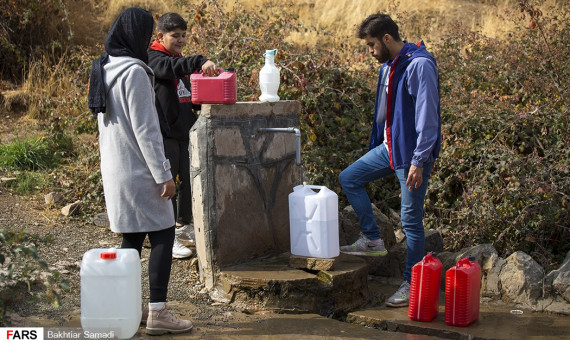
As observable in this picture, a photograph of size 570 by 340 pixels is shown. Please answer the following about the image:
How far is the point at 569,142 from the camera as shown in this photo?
691 centimetres

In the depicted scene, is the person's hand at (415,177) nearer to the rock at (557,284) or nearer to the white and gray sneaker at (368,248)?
the white and gray sneaker at (368,248)

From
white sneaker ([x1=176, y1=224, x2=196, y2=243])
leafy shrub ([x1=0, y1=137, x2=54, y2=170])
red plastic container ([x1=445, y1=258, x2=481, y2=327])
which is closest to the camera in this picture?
red plastic container ([x1=445, y1=258, x2=481, y2=327])

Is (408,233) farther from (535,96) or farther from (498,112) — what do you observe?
(535,96)

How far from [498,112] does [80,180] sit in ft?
14.9

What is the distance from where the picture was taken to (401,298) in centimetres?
537

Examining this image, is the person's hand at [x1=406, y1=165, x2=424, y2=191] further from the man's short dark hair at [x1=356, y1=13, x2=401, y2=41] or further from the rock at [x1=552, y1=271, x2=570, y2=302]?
the rock at [x1=552, y1=271, x2=570, y2=302]

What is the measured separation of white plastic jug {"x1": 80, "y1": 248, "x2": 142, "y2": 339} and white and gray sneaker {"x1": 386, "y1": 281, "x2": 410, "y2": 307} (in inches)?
83.3

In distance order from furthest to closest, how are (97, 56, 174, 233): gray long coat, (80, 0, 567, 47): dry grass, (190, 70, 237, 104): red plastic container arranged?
(80, 0, 567, 47): dry grass
(190, 70, 237, 104): red plastic container
(97, 56, 174, 233): gray long coat

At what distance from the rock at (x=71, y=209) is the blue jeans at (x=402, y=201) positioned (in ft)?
10.5

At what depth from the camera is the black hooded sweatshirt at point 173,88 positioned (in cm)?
539

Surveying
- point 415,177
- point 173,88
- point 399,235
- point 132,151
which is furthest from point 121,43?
point 399,235

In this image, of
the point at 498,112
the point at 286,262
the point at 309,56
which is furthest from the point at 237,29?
the point at 286,262

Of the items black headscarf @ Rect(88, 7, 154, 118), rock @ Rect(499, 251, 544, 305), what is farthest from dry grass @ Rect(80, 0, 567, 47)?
black headscarf @ Rect(88, 7, 154, 118)

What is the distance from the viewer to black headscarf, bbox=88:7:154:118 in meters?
4.20
